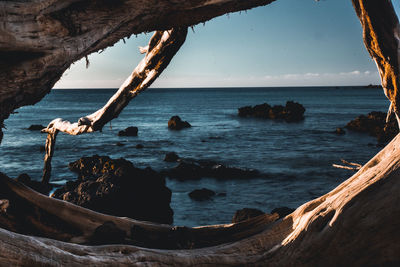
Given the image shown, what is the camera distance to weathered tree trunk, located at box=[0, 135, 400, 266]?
6.12 ft

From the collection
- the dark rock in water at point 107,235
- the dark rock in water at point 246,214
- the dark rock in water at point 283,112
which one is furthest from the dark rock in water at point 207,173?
the dark rock in water at point 283,112

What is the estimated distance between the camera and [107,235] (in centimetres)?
239

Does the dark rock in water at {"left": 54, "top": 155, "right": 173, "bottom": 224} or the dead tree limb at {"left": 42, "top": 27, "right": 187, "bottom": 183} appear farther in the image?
the dark rock in water at {"left": 54, "top": 155, "right": 173, "bottom": 224}

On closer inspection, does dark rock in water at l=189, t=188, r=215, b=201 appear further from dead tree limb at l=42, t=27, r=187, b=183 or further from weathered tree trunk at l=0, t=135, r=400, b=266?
weathered tree trunk at l=0, t=135, r=400, b=266

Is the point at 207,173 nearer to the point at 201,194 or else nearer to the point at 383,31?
the point at 201,194

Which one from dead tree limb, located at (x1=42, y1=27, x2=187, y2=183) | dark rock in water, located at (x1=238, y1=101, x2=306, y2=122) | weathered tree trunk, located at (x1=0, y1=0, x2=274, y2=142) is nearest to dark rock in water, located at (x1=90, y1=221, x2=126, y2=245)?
weathered tree trunk, located at (x1=0, y1=0, x2=274, y2=142)

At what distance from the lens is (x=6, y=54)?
1.73 metres

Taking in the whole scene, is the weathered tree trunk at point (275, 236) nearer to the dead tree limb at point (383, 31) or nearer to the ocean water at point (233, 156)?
the dead tree limb at point (383, 31)

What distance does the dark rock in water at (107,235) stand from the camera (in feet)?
7.72

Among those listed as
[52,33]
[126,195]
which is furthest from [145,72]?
[126,195]

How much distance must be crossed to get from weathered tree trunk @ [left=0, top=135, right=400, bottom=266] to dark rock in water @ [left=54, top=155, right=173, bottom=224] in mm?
4315

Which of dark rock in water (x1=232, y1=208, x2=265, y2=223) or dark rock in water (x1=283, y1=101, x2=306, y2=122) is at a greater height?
dark rock in water (x1=283, y1=101, x2=306, y2=122)

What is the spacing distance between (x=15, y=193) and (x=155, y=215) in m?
5.88

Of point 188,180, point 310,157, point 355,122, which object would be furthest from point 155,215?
point 355,122
